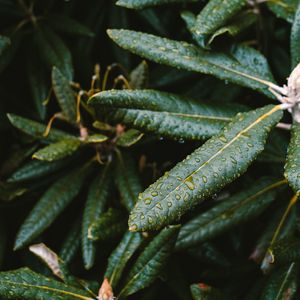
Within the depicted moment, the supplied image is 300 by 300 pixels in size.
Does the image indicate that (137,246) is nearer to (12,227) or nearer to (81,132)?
(81,132)

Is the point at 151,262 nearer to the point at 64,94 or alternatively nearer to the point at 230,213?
the point at 230,213

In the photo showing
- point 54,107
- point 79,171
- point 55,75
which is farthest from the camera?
point 54,107

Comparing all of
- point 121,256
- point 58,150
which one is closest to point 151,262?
point 121,256

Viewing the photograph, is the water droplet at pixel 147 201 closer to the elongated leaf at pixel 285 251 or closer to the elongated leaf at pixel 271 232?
the elongated leaf at pixel 285 251

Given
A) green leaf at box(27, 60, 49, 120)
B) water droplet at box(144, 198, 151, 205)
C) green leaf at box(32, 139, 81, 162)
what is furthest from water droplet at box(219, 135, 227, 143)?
green leaf at box(27, 60, 49, 120)

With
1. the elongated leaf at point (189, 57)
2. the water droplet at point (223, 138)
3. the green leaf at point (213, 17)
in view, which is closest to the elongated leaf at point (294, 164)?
the water droplet at point (223, 138)

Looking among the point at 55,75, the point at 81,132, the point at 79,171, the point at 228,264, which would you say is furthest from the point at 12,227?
the point at 228,264
